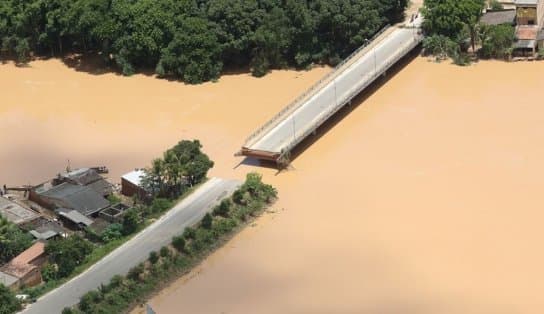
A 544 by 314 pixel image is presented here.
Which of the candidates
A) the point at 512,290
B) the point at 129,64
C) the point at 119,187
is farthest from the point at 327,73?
the point at 512,290

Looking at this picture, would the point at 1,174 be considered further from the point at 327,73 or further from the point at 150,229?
the point at 327,73

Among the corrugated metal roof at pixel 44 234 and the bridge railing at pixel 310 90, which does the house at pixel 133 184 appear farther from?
the bridge railing at pixel 310 90

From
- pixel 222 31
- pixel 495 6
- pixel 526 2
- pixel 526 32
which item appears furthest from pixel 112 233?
pixel 495 6

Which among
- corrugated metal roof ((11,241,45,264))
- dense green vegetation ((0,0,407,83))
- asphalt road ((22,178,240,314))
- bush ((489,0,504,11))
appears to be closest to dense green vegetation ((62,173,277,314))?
asphalt road ((22,178,240,314))

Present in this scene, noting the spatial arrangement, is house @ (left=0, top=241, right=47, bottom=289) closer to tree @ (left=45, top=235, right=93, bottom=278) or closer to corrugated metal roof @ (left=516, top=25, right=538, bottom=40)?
tree @ (left=45, top=235, right=93, bottom=278)

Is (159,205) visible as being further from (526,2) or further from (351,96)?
(526,2)

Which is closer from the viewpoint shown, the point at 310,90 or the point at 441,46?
the point at 310,90

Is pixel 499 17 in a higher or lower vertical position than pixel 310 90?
higher
